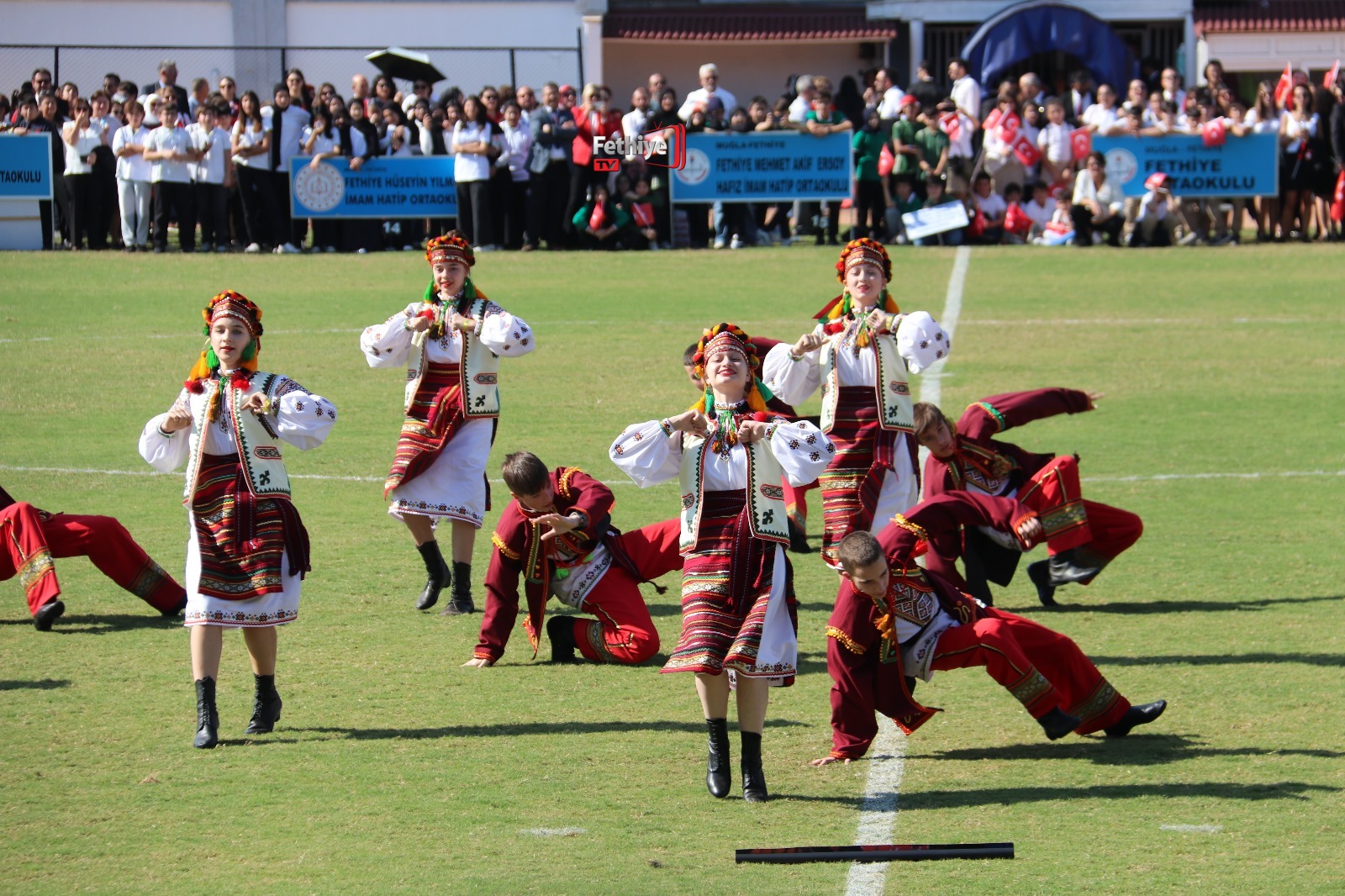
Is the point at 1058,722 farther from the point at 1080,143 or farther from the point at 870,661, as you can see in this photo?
the point at 1080,143

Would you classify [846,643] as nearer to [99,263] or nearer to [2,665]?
[2,665]

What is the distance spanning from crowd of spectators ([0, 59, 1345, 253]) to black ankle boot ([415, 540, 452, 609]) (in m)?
13.6

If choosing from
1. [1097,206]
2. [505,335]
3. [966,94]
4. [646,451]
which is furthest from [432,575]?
[966,94]

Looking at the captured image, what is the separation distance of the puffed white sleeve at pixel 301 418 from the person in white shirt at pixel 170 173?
1563cm

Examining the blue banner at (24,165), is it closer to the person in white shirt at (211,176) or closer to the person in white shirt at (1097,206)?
the person in white shirt at (211,176)

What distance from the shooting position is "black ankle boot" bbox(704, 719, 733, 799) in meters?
6.49

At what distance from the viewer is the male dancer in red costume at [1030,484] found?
29.7 feet

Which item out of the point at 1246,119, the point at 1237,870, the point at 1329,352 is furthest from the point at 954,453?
the point at 1246,119

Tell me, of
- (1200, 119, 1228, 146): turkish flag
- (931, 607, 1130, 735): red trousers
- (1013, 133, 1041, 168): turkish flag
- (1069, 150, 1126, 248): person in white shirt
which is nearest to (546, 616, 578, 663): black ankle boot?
(931, 607, 1130, 735): red trousers

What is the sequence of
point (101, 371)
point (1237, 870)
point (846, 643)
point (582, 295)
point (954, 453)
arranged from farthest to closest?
point (582, 295) → point (101, 371) → point (954, 453) → point (846, 643) → point (1237, 870)

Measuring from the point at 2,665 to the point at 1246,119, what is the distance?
20.1 metres

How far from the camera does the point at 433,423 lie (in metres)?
9.47

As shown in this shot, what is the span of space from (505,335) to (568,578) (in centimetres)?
140

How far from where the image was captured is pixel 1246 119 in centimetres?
2442
